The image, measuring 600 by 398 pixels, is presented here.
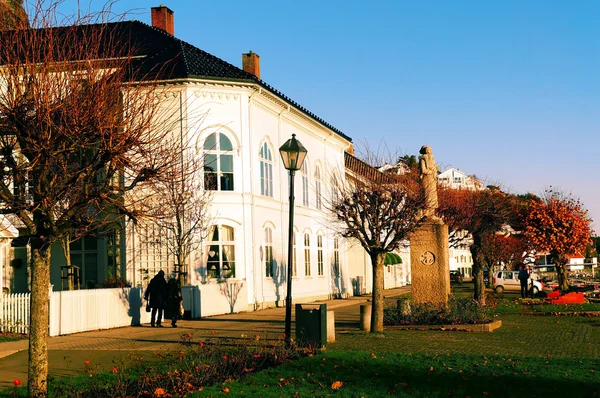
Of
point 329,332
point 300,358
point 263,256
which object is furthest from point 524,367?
point 263,256

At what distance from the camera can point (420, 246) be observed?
23.0 meters

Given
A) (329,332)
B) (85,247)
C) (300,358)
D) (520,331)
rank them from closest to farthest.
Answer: (300,358), (329,332), (520,331), (85,247)

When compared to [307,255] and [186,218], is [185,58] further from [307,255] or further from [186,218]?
[307,255]

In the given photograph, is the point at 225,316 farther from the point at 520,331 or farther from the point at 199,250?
the point at 520,331

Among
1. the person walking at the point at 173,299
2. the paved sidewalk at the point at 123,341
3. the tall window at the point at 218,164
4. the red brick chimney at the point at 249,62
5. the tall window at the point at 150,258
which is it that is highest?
the red brick chimney at the point at 249,62

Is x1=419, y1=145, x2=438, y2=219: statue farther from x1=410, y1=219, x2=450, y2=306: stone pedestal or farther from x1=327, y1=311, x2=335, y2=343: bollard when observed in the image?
x1=327, y1=311, x2=335, y2=343: bollard

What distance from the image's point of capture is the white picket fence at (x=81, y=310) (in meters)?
22.0

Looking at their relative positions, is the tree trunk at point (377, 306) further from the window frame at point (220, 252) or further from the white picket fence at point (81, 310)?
the window frame at point (220, 252)

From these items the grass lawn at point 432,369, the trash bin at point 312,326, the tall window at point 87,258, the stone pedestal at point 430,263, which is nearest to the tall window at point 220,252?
the tall window at point 87,258

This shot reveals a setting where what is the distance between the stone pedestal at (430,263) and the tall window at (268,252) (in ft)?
43.8

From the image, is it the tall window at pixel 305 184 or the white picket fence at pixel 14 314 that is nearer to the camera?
the white picket fence at pixel 14 314

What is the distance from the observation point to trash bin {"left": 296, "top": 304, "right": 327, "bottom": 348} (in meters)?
16.8

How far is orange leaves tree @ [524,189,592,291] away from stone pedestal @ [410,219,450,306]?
86.9 ft

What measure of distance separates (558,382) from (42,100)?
826 cm
